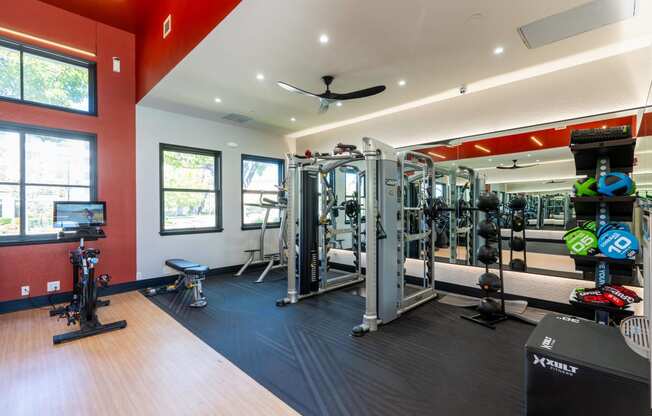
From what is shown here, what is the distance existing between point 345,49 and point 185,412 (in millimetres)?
3735

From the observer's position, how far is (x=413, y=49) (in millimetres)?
3404

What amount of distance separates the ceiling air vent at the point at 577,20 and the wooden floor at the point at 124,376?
13.5 feet

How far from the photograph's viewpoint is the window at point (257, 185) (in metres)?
6.74

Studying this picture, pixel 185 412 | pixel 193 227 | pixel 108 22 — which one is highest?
pixel 108 22

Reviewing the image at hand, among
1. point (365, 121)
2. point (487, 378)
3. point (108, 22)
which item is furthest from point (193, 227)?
point (487, 378)

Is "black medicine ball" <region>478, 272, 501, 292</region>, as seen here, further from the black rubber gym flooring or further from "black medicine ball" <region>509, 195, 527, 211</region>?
"black medicine ball" <region>509, 195, 527, 211</region>

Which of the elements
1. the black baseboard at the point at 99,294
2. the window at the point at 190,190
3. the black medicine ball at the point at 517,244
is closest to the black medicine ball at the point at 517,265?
the black medicine ball at the point at 517,244

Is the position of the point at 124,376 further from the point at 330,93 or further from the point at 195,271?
the point at 330,93

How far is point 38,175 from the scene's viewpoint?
432cm

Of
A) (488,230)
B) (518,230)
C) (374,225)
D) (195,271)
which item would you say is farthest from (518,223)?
(195,271)

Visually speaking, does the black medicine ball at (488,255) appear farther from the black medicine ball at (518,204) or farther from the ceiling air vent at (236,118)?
the ceiling air vent at (236,118)

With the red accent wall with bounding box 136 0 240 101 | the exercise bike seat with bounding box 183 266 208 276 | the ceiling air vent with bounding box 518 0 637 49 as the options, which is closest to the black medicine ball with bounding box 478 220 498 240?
the ceiling air vent with bounding box 518 0 637 49

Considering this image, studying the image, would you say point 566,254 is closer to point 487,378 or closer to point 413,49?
point 487,378

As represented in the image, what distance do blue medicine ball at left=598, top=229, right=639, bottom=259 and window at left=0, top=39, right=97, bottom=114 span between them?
6.65 metres
